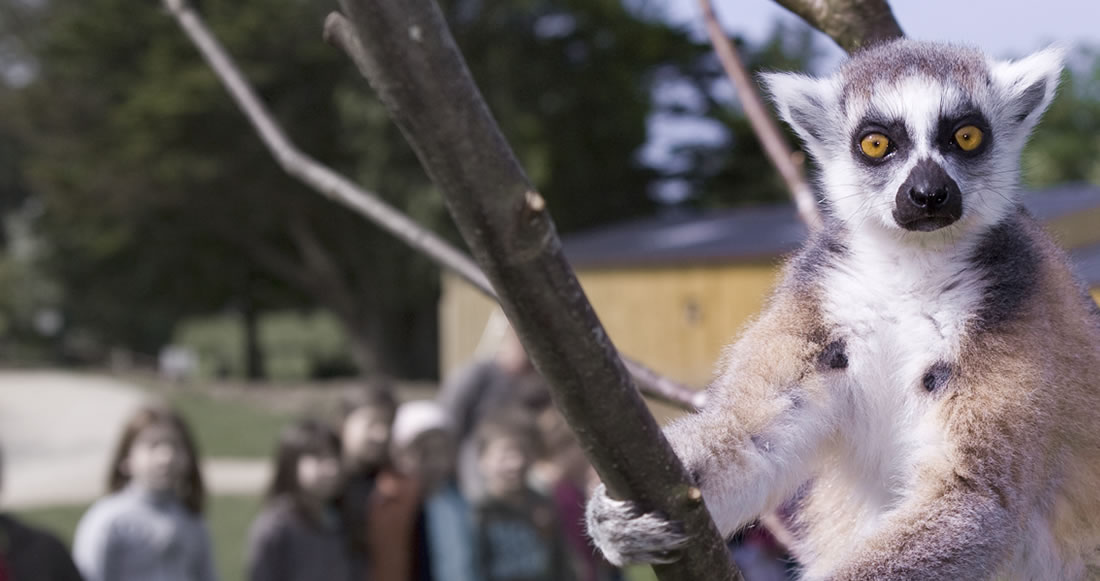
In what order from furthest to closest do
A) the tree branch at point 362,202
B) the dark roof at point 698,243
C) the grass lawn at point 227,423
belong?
the grass lawn at point 227,423 → the dark roof at point 698,243 → the tree branch at point 362,202

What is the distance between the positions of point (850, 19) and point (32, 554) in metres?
3.12

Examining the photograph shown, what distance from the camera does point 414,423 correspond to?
4898 mm

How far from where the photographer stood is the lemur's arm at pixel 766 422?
1.44 metres

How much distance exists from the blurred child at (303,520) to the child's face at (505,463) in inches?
25.7

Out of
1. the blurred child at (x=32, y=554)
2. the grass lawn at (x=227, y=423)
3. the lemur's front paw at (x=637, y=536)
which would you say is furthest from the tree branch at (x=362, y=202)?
the grass lawn at (x=227, y=423)

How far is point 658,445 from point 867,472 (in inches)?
29.0

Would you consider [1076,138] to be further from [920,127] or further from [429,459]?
[920,127]

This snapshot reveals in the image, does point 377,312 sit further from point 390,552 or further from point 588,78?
point 390,552

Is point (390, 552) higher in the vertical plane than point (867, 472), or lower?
lower

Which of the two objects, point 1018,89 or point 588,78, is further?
point 588,78

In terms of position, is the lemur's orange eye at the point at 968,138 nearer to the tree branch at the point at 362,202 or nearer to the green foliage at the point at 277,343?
the tree branch at the point at 362,202

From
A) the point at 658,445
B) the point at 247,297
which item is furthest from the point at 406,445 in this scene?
the point at 247,297

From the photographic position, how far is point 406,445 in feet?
16.0

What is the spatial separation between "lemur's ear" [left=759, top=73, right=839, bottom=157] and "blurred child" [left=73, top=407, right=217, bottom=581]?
11.4 ft
